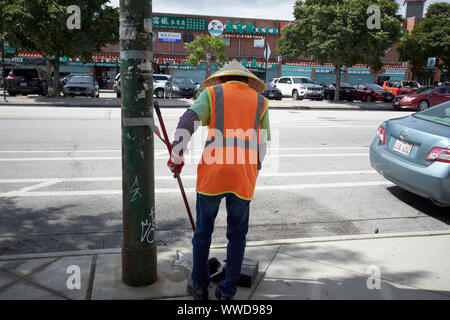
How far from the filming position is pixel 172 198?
5.97 metres

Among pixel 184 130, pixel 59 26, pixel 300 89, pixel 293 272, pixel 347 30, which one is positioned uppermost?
pixel 347 30

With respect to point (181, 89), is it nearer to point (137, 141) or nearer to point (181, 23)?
point (181, 23)

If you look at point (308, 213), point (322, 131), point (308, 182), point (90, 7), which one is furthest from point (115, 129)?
point (90, 7)

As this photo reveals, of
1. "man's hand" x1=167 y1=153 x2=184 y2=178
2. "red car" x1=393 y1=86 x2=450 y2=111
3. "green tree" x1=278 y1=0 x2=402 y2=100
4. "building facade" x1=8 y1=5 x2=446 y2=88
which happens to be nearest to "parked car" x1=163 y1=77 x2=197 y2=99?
"green tree" x1=278 y1=0 x2=402 y2=100

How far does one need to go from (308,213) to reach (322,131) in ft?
24.2

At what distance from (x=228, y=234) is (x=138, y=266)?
802 mm

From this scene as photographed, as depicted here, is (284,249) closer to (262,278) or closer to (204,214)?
(262,278)

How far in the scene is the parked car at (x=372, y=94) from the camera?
101ft

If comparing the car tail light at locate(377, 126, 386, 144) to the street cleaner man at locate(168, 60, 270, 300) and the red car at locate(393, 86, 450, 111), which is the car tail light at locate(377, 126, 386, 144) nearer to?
the street cleaner man at locate(168, 60, 270, 300)

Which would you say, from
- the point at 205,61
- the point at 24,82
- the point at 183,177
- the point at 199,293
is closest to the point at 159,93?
the point at 24,82

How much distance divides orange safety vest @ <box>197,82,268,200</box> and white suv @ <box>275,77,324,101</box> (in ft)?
91.3

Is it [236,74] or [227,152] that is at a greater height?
[236,74]

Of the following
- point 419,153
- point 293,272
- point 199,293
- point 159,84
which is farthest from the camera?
point 159,84

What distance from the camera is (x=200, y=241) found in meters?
3.16
